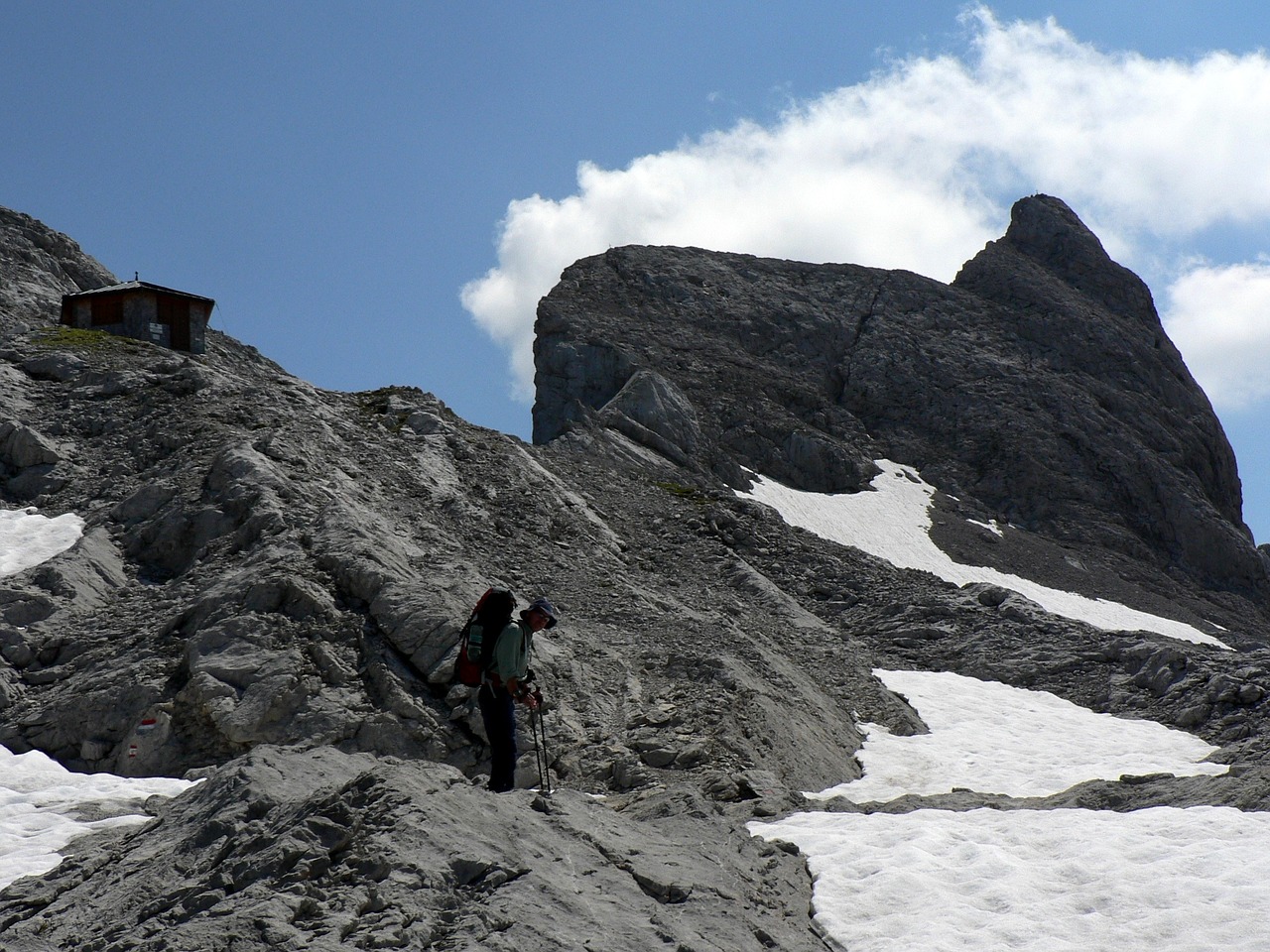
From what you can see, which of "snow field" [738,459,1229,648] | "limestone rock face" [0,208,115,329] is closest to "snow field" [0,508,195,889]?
"limestone rock face" [0,208,115,329]

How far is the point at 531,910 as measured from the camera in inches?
363

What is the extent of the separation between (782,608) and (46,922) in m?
24.7

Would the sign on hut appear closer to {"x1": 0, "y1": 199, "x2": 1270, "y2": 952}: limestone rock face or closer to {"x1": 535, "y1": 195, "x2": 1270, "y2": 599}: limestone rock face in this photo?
{"x1": 0, "y1": 199, "x2": 1270, "y2": 952}: limestone rock face

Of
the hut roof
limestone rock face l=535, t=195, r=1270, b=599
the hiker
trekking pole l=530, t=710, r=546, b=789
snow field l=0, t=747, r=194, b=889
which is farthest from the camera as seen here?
limestone rock face l=535, t=195, r=1270, b=599

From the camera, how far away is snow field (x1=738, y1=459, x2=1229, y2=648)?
5319 centimetres

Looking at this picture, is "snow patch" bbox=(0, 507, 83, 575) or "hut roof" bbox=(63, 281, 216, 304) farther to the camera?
"hut roof" bbox=(63, 281, 216, 304)

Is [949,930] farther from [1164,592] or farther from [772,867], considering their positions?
[1164,592]

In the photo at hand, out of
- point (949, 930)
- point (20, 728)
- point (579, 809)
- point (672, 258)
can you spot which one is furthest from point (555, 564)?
point (672, 258)

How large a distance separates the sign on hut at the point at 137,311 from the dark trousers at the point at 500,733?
35.1 meters

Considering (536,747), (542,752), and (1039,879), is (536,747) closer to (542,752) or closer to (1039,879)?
(542,752)

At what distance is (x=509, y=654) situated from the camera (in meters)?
13.4

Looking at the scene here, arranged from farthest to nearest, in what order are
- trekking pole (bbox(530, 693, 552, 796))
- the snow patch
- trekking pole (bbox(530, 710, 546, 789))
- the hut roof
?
the hut roof, the snow patch, trekking pole (bbox(530, 710, 546, 789)), trekking pole (bbox(530, 693, 552, 796))

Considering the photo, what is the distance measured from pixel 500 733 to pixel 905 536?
48.2 meters

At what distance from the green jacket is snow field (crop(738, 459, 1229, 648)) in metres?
40.9
